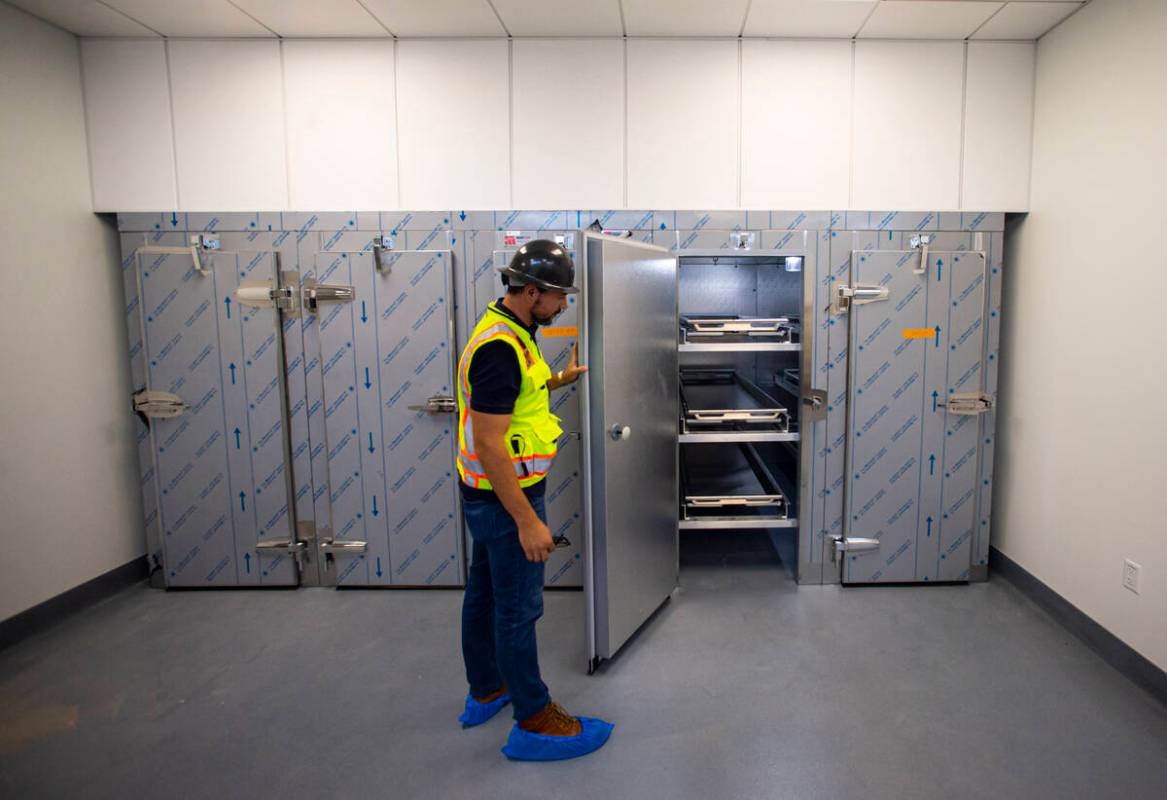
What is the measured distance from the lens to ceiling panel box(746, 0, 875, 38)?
276cm

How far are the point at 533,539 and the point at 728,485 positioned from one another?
6.25ft

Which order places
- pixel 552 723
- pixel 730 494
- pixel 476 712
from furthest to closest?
pixel 730 494 < pixel 476 712 < pixel 552 723

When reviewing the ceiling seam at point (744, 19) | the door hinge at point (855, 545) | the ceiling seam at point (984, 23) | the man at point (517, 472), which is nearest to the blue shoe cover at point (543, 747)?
the man at point (517, 472)

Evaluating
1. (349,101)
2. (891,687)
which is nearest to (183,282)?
(349,101)

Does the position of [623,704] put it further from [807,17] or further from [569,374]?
[807,17]

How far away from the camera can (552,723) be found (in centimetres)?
206

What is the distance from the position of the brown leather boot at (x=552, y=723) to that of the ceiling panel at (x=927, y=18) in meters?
3.18

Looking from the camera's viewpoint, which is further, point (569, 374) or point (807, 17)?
point (807, 17)

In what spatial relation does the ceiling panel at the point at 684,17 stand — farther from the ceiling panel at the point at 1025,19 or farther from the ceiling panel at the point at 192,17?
the ceiling panel at the point at 192,17

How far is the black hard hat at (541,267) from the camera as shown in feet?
6.31

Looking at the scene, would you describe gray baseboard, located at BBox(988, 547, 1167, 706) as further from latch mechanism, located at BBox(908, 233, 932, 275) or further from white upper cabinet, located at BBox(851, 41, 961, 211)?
white upper cabinet, located at BBox(851, 41, 961, 211)

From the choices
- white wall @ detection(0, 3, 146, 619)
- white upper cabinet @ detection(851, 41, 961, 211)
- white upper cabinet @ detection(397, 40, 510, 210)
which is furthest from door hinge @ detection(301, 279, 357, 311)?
white upper cabinet @ detection(851, 41, 961, 211)

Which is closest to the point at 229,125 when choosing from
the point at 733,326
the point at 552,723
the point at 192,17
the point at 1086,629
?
the point at 192,17

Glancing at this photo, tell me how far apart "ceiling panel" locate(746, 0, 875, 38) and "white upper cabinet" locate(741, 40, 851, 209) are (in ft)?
0.25
